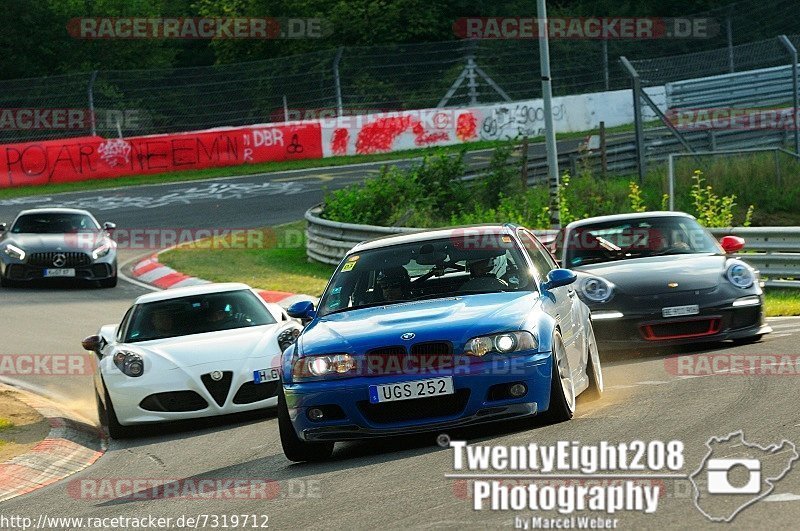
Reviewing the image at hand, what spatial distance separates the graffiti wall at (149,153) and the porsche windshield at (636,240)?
2605cm

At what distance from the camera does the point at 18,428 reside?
12203 mm

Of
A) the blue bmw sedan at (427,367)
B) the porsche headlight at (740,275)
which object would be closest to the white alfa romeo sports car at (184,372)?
the blue bmw sedan at (427,367)

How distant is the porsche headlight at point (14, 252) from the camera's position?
24234 mm

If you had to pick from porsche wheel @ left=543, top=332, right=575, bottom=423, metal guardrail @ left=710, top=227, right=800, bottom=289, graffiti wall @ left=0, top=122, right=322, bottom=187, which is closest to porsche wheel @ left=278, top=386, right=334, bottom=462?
porsche wheel @ left=543, top=332, right=575, bottom=423

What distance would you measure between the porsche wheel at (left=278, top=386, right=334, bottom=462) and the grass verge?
12776mm

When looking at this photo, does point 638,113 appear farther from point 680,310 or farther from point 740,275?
point 680,310

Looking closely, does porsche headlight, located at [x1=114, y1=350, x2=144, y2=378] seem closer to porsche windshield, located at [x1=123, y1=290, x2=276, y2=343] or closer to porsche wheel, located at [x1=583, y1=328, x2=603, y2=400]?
porsche windshield, located at [x1=123, y1=290, x2=276, y2=343]

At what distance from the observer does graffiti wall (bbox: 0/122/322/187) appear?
127 feet

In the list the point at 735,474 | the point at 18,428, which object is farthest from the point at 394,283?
the point at 18,428

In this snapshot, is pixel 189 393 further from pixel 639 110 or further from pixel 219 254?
pixel 639 110

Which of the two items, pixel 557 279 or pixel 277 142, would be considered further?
pixel 277 142

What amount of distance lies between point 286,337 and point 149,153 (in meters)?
28.8

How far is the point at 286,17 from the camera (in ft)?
206

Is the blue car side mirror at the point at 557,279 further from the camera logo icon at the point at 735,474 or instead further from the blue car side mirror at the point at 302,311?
the camera logo icon at the point at 735,474
